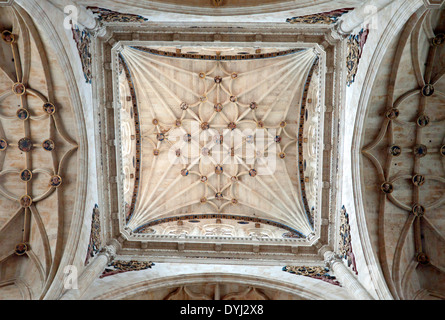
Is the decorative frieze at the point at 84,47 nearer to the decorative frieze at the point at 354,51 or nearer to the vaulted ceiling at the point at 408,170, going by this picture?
the decorative frieze at the point at 354,51

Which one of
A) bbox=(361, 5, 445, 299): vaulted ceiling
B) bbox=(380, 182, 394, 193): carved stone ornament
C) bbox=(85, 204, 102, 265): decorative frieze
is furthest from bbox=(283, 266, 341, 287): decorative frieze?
bbox=(85, 204, 102, 265): decorative frieze

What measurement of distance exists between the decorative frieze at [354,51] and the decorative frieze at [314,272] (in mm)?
6473

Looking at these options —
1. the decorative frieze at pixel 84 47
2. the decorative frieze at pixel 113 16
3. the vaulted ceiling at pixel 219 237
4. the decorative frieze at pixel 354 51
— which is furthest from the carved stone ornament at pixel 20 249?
the decorative frieze at pixel 354 51

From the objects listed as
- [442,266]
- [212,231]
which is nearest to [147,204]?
[212,231]

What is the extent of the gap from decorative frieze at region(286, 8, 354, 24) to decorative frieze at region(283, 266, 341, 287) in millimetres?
8404

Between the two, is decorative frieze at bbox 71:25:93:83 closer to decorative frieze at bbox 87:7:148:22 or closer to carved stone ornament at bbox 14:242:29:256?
decorative frieze at bbox 87:7:148:22

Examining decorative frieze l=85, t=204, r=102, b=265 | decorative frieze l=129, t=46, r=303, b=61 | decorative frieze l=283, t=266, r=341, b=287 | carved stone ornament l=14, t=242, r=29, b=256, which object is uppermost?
decorative frieze l=129, t=46, r=303, b=61

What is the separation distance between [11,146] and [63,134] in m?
1.85

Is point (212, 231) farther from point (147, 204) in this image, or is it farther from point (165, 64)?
point (165, 64)

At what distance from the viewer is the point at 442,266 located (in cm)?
1026

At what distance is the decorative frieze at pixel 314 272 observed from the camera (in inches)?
418

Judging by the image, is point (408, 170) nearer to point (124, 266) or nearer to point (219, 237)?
point (219, 237)

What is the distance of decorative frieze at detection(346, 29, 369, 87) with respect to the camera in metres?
9.64
